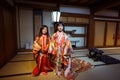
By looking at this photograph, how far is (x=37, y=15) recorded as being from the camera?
477cm

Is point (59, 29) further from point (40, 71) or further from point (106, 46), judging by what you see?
point (106, 46)

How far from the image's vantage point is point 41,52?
259 cm

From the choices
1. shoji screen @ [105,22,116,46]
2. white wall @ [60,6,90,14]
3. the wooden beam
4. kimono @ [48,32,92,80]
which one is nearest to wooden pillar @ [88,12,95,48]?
white wall @ [60,6,90,14]

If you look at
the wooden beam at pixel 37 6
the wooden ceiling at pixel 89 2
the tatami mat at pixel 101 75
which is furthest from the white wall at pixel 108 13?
the tatami mat at pixel 101 75

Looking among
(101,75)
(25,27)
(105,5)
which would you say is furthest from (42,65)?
(105,5)

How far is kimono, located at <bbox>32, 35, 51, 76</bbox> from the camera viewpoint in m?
2.56

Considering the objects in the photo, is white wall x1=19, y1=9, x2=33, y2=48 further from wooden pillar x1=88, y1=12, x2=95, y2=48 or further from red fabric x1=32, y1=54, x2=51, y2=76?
wooden pillar x1=88, y1=12, x2=95, y2=48

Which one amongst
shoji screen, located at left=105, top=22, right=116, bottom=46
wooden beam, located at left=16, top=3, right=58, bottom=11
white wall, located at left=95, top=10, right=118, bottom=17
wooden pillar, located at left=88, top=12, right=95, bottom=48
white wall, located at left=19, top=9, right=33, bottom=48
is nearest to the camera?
wooden beam, located at left=16, top=3, right=58, bottom=11

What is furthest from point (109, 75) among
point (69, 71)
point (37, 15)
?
point (37, 15)

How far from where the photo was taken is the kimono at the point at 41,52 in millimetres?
2562

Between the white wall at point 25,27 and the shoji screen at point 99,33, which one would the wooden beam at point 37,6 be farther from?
the shoji screen at point 99,33

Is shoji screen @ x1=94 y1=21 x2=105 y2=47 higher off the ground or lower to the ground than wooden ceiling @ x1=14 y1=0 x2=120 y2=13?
lower

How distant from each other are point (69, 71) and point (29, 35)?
2966mm

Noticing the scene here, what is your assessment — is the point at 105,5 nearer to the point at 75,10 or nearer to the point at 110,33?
the point at 75,10
